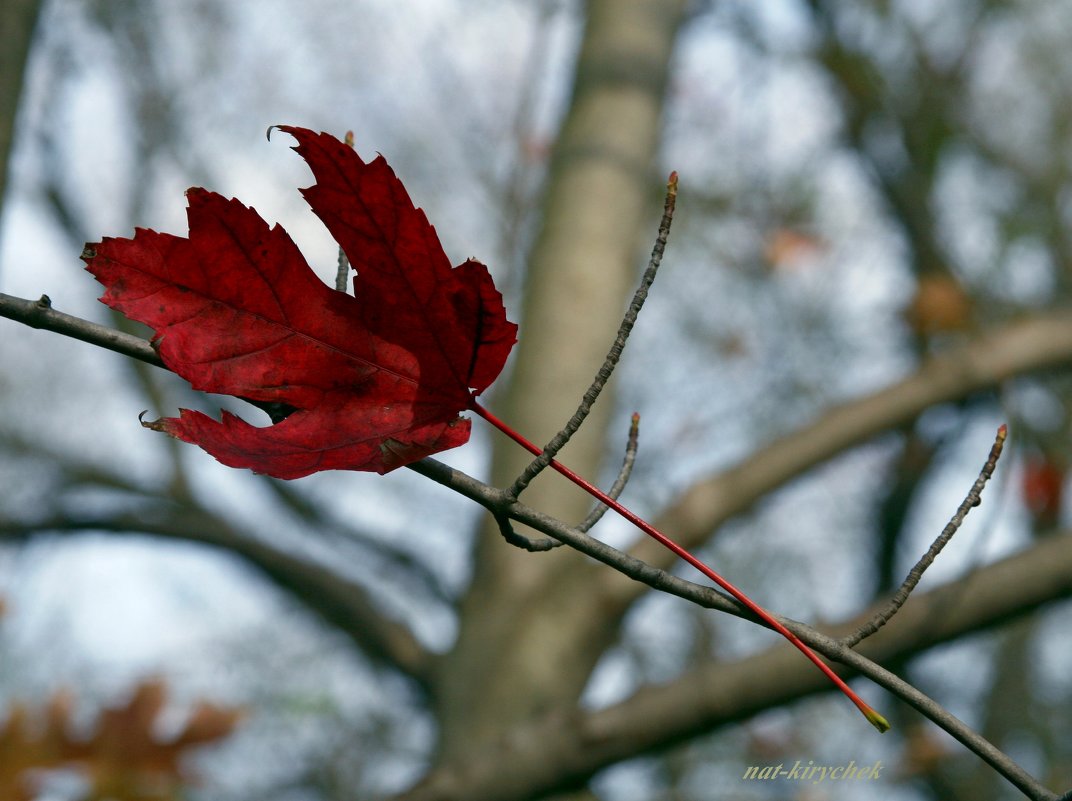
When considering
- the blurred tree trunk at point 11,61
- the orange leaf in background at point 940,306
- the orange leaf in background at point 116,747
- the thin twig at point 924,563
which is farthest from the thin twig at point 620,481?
the orange leaf in background at point 940,306

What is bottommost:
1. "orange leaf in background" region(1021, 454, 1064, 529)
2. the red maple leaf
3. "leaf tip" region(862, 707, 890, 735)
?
"leaf tip" region(862, 707, 890, 735)

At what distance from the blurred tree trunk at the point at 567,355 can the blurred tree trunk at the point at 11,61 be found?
101 cm

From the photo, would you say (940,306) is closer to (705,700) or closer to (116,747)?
(705,700)

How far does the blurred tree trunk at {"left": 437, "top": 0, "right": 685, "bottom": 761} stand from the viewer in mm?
1676

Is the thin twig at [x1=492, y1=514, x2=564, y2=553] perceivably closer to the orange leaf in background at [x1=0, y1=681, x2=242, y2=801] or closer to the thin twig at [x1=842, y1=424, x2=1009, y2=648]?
the thin twig at [x1=842, y1=424, x2=1009, y2=648]

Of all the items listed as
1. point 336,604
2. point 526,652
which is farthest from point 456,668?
point 336,604

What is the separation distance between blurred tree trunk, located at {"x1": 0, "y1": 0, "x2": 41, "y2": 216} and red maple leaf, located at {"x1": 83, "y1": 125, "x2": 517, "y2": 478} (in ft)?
2.45

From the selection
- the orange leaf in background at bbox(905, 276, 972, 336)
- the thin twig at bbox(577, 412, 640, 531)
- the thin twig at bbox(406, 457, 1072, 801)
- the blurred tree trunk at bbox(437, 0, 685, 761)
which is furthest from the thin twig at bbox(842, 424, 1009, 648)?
the orange leaf in background at bbox(905, 276, 972, 336)

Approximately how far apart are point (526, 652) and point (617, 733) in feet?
1.11

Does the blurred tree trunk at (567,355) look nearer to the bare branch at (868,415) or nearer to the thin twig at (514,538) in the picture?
the bare branch at (868,415)

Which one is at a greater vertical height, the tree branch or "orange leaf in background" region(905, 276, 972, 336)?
"orange leaf in background" region(905, 276, 972, 336)

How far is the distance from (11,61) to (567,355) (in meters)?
1.10

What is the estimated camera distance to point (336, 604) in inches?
76.4

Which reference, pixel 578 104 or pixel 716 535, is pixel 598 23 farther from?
pixel 716 535
